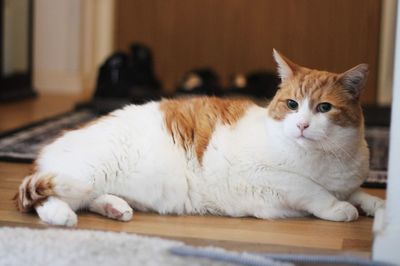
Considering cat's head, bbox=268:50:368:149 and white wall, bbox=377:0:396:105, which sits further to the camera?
white wall, bbox=377:0:396:105

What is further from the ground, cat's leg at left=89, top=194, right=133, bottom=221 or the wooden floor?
cat's leg at left=89, top=194, right=133, bottom=221

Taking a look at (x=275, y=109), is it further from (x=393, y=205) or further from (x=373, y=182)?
(x=373, y=182)

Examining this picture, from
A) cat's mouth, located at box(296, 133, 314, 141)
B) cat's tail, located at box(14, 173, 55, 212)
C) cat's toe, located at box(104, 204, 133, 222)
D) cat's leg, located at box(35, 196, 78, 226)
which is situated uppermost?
cat's mouth, located at box(296, 133, 314, 141)

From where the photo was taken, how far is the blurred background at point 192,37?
4352 millimetres

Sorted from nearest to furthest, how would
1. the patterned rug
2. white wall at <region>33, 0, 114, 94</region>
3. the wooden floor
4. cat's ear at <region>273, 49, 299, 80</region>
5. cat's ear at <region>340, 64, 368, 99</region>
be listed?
the wooden floor → cat's ear at <region>340, 64, 368, 99</region> → cat's ear at <region>273, 49, 299, 80</region> → the patterned rug → white wall at <region>33, 0, 114, 94</region>

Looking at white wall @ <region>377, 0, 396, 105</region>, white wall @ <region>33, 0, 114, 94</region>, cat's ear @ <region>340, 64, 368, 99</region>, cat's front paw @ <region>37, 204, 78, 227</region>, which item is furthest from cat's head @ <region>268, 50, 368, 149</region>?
white wall @ <region>33, 0, 114, 94</region>

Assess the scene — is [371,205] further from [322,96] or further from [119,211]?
[119,211]

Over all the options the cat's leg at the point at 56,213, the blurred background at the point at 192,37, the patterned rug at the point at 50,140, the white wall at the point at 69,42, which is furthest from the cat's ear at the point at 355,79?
the white wall at the point at 69,42

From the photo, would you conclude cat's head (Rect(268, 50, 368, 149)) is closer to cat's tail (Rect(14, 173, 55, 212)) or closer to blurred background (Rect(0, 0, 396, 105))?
cat's tail (Rect(14, 173, 55, 212))

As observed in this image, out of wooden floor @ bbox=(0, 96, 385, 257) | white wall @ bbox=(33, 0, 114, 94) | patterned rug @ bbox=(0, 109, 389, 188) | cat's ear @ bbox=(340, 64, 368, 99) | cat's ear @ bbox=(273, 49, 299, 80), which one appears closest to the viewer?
wooden floor @ bbox=(0, 96, 385, 257)

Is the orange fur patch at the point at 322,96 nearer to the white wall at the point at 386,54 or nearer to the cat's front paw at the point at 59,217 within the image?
the cat's front paw at the point at 59,217

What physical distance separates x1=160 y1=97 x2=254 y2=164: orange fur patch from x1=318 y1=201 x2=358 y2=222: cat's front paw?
0.35m

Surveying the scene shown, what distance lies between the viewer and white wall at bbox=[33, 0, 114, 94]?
4715 mm

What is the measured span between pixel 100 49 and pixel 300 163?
10.7ft
